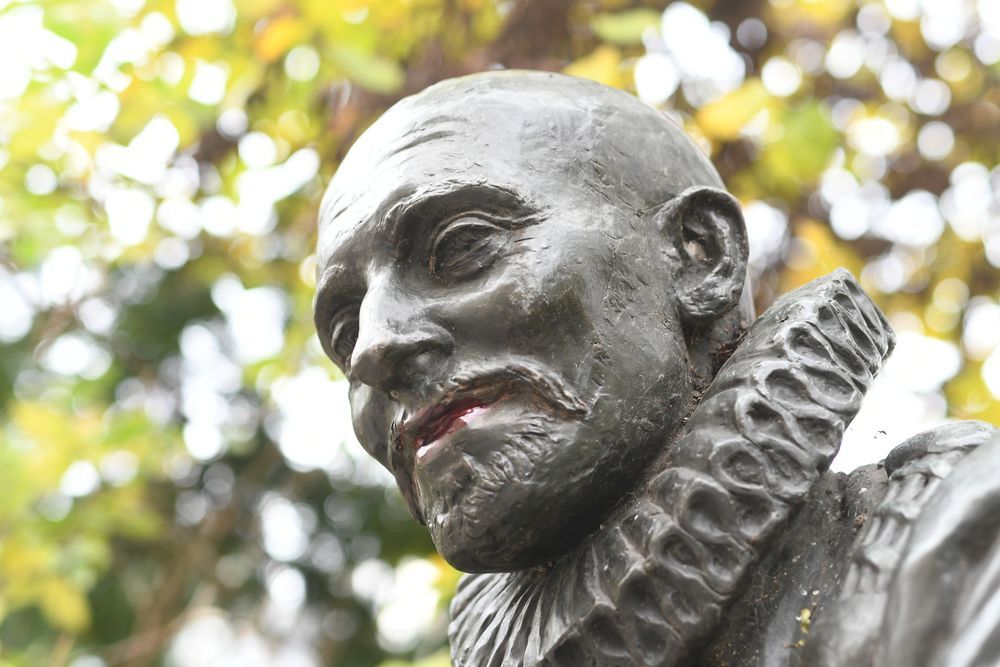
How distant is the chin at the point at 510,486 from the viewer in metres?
1.41

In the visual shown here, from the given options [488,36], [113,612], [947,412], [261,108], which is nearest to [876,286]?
[947,412]

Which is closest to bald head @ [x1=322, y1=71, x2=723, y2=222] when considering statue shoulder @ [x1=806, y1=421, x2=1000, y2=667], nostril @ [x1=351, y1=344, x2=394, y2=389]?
nostril @ [x1=351, y1=344, x2=394, y2=389]

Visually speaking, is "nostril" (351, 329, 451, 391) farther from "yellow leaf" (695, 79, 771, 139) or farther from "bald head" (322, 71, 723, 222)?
"yellow leaf" (695, 79, 771, 139)

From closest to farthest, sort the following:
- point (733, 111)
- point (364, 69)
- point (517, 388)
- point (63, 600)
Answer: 1. point (517, 388)
2. point (364, 69)
3. point (733, 111)
4. point (63, 600)

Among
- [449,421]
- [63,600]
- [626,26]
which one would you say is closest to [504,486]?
[449,421]

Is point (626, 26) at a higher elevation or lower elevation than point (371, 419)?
lower

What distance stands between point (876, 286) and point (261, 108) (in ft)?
6.48

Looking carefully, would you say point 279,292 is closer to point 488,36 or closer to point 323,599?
point 323,599

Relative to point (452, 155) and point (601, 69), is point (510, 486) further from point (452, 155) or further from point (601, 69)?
point (601, 69)

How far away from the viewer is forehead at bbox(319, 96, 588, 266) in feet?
5.00

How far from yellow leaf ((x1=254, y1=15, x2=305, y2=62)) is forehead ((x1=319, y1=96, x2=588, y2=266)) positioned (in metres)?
1.15

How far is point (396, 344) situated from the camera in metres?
1.44

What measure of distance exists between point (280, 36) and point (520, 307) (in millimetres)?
1523

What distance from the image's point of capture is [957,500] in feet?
3.86
